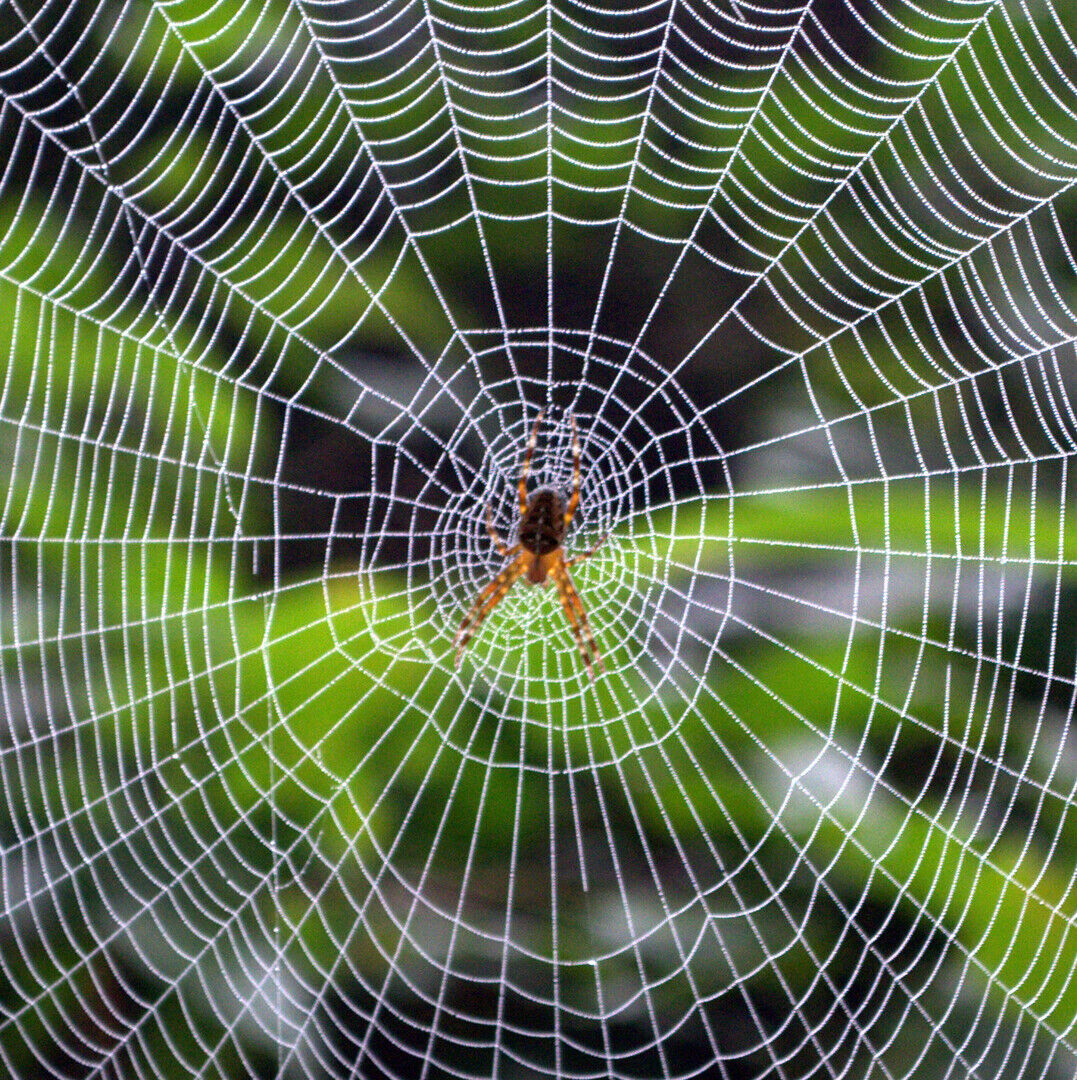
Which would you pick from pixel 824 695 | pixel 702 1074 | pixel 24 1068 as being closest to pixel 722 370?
pixel 824 695

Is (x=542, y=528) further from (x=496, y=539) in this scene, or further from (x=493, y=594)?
(x=493, y=594)

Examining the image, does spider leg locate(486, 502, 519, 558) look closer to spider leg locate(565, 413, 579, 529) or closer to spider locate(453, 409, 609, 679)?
spider locate(453, 409, 609, 679)

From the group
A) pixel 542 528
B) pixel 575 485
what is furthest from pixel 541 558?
pixel 575 485

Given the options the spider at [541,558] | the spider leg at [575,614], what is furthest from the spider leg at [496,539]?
the spider leg at [575,614]

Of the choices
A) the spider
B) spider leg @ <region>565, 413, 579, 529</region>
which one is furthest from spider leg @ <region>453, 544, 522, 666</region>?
spider leg @ <region>565, 413, 579, 529</region>

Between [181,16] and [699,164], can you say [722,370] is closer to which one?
[699,164]

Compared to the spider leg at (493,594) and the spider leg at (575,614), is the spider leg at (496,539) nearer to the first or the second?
the spider leg at (493,594)

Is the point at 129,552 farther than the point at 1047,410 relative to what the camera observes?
No
